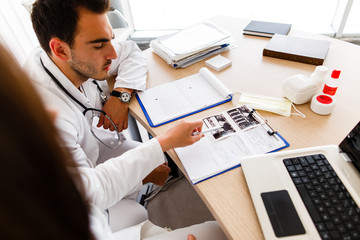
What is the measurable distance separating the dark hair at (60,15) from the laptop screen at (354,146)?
0.91 m

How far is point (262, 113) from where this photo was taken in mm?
868

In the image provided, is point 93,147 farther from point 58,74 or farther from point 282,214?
point 282,214

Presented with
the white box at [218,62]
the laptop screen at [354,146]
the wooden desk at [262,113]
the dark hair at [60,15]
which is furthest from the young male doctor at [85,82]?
the laptop screen at [354,146]

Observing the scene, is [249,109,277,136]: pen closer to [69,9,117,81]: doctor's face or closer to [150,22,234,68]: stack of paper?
[150,22,234,68]: stack of paper

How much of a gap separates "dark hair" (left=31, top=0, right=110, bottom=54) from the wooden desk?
359 millimetres

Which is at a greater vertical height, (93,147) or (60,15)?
(60,15)

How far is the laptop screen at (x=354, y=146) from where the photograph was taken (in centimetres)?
61

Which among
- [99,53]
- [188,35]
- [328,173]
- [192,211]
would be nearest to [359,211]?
[328,173]

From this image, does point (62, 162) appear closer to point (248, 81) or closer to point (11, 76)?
point (11, 76)

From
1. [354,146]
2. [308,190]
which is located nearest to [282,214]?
[308,190]

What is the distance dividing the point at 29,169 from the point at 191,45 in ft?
3.47

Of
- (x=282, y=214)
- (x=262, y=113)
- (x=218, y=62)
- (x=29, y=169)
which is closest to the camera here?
(x=29, y=169)

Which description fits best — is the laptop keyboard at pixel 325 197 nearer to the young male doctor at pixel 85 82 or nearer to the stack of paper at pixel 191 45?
the young male doctor at pixel 85 82

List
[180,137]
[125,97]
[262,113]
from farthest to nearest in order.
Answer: [125,97], [262,113], [180,137]
